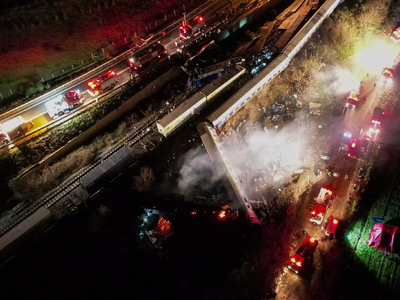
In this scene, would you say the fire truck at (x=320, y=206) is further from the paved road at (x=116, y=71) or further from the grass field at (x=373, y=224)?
the paved road at (x=116, y=71)

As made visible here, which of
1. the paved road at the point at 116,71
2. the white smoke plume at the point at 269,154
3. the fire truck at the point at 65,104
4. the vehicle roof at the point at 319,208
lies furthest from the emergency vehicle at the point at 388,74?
the fire truck at the point at 65,104

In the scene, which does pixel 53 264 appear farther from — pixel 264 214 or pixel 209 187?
pixel 264 214

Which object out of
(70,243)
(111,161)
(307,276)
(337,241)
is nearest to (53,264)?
(70,243)

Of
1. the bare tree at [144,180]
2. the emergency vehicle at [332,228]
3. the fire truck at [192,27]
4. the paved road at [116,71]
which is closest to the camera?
the emergency vehicle at [332,228]

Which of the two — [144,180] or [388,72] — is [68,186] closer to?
[144,180]

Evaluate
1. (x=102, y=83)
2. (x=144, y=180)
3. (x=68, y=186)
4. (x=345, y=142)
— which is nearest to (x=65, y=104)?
(x=102, y=83)

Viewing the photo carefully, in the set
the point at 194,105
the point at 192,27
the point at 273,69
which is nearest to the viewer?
the point at 194,105

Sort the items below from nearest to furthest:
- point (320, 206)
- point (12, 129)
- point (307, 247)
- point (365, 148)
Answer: point (307, 247)
point (320, 206)
point (12, 129)
point (365, 148)
